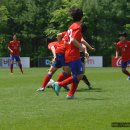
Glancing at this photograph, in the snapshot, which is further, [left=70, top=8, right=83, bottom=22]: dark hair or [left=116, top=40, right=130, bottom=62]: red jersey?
[left=116, top=40, right=130, bottom=62]: red jersey

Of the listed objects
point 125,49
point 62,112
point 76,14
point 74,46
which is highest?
point 76,14

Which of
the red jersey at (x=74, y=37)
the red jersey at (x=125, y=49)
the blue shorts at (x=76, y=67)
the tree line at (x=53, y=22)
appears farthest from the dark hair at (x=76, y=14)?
the tree line at (x=53, y=22)

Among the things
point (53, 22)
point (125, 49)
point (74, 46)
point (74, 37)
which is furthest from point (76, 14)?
point (53, 22)

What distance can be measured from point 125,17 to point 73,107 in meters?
55.0

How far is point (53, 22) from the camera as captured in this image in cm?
6944

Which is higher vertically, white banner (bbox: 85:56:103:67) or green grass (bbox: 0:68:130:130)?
green grass (bbox: 0:68:130:130)

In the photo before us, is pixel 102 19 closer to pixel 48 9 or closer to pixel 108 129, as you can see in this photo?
pixel 48 9

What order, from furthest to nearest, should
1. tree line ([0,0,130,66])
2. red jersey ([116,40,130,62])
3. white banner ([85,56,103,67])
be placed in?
tree line ([0,0,130,66])
white banner ([85,56,103,67])
red jersey ([116,40,130,62])

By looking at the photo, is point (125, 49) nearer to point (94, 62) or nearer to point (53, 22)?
point (94, 62)

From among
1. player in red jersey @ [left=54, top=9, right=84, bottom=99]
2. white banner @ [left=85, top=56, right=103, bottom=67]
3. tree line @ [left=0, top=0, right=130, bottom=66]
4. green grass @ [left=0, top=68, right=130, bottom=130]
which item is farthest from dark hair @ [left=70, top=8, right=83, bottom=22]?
A: tree line @ [left=0, top=0, right=130, bottom=66]

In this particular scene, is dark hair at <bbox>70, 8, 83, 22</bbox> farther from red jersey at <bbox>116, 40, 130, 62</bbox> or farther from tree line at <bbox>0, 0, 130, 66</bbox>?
tree line at <bbox>0, 0, 130, 66</bbox>

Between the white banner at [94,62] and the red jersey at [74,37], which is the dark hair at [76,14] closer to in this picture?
the red jersey at [74,37]

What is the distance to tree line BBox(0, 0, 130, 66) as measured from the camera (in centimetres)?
6407

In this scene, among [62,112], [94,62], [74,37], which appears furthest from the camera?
[94,62]
